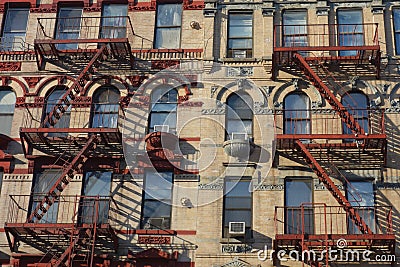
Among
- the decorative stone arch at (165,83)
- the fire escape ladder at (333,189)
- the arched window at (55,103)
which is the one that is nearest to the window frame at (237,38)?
the decorative stone arch at (165,83)

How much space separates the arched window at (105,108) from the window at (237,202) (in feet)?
14.4

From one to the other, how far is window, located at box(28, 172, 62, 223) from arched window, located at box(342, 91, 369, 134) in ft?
30.8

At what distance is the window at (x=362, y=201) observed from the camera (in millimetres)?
23547

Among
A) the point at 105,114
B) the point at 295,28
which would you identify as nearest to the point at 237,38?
the point at 295,28

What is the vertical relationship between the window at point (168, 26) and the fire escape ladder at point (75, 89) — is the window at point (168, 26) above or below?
above

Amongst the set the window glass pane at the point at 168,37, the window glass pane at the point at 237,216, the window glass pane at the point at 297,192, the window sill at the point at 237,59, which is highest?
the window glass pane at the point at 168,37

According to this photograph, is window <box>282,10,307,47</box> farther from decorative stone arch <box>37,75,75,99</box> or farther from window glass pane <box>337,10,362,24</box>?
decorative stone arch <box>37,75,75,99</box>

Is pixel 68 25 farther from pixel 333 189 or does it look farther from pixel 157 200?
pixel 333 189

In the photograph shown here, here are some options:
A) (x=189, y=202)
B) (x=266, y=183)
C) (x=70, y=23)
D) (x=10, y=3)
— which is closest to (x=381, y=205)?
(x=266, y=183)

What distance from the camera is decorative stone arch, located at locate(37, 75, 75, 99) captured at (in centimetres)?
2672

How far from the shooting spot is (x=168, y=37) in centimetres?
2748

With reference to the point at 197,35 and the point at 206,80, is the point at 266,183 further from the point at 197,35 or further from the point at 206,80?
the point at 197,35

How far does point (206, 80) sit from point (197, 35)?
1918 millimetres

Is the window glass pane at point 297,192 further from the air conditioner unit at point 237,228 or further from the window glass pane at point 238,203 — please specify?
the air conditioner unit at point 237,228
